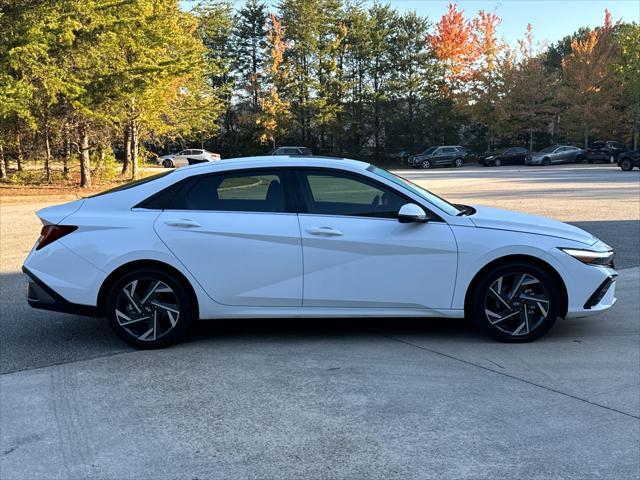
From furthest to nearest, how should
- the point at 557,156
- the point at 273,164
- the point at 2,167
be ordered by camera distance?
1. the point at 557,156
2. the point at 2,167
3. the point at 273,164

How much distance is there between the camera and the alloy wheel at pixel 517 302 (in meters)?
4.84

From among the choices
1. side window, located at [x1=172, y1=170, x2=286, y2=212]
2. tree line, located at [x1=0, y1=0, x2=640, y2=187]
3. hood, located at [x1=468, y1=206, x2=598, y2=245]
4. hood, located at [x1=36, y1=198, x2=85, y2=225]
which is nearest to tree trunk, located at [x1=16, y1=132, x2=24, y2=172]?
tree line, located at [x1=0, y1=0, x2=640, y2=187]

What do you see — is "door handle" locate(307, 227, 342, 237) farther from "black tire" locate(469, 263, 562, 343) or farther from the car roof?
"black tire" locate(469, 263, 562, 343)

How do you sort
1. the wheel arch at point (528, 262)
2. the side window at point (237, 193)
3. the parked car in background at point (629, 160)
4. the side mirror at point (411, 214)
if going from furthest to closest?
the parked car in background at point (629, 160) → the side window at point (237, 193) → the wheel arch at point (528, 262) → the side mirror at point (411, 214)

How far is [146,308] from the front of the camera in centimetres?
480

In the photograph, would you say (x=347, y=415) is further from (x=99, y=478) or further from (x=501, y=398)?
(x=99, y=478)

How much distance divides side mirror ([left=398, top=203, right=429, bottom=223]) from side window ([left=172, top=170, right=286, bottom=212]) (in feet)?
3.30

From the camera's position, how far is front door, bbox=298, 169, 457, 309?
4.79 m

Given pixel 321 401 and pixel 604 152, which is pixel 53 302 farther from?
pixel 604 152

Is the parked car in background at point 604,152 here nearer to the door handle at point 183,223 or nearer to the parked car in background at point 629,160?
the parked car in background at point 629,160

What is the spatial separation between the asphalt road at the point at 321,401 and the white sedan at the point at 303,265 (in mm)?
332

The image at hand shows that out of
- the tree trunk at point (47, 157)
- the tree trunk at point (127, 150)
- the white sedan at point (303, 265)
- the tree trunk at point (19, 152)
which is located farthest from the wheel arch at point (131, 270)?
the tree trunk at point (127, 150)

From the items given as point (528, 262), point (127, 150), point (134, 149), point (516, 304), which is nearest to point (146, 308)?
point (516, 304)

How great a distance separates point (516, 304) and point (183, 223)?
2890mm
